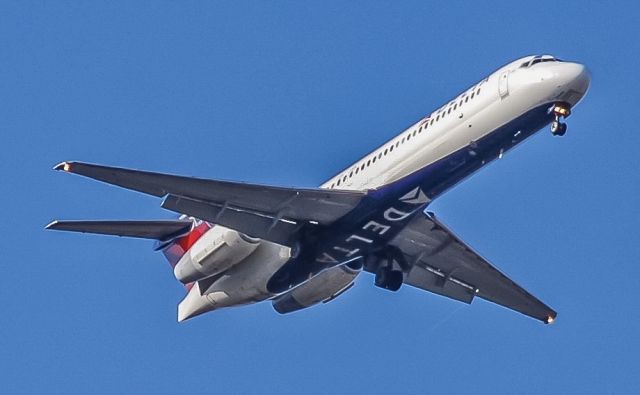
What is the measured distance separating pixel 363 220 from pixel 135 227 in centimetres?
779

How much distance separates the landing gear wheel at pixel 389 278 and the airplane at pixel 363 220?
4 centimetres

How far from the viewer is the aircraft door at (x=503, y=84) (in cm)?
4603

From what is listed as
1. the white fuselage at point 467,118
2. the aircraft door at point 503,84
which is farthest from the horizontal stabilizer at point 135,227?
the aircraft door at point 503,84

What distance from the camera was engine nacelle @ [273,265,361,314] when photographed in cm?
5112

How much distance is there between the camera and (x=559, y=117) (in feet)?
150

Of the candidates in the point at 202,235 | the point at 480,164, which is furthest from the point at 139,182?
the point at 480,164

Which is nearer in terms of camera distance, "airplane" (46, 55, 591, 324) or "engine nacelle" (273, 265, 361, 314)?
"airplane" (46, 55, 591, 324)

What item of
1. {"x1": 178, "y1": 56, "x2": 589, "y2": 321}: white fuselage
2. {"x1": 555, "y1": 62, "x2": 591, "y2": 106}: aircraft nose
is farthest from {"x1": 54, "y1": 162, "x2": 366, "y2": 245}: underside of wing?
{"x1": 555, "y1": 62, "x2": 591, "y2": 106}: aircraft nose

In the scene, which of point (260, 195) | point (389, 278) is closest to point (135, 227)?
point (260, 195)

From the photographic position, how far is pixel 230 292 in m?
51.3

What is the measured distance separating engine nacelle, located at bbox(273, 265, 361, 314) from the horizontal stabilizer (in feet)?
12.9

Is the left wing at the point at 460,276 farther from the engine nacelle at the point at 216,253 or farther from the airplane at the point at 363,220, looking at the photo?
the engine nacelle at the point at 216,253

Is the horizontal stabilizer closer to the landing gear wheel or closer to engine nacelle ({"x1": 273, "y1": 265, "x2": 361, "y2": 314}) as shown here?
engine nacelle ({"x1": 273, "y1": 265, "x2": 361, "y2": 314})

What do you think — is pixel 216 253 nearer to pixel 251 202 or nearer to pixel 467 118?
pixel 251 202
